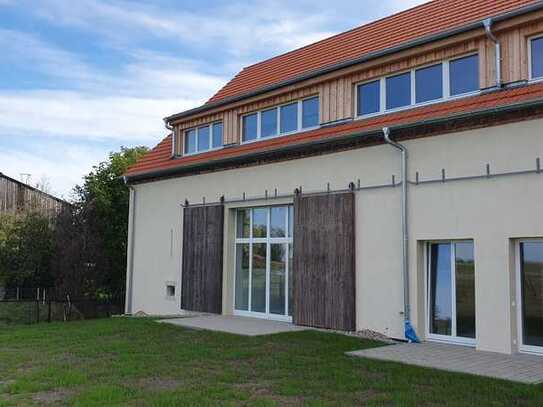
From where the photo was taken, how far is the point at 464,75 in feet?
37.3

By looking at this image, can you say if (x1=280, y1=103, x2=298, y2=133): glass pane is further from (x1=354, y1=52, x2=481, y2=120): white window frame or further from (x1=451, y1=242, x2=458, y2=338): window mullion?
(x1=451, y1=242, x2=458, y2=338): window mullion

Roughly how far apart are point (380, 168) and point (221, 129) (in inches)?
247

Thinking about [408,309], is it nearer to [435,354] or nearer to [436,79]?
[435,354]

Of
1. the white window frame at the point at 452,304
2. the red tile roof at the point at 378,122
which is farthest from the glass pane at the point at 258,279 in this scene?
the white window frame at the point at 452,304

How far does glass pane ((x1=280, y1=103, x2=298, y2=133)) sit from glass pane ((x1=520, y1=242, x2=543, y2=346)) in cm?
647

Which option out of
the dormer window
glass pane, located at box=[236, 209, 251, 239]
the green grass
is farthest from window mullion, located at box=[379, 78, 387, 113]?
the dormer window

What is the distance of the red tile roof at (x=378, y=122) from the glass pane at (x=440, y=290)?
2.45 m

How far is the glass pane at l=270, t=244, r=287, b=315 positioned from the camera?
14.2 m

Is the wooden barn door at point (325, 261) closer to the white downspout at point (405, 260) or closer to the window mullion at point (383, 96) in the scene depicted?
the white downspout at point (405, 260)

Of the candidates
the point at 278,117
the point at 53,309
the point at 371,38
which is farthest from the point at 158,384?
the point at 53,309

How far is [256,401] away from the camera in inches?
259

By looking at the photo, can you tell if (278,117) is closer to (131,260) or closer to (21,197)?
(131,260)

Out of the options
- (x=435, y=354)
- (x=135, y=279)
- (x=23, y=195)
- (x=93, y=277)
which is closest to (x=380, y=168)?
(x=435, y=354)

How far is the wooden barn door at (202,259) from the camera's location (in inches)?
609
